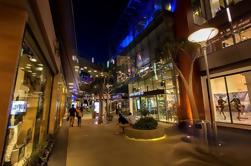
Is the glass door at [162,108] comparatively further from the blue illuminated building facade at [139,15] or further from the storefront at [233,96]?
the blue illuminated building facade at [139,15]

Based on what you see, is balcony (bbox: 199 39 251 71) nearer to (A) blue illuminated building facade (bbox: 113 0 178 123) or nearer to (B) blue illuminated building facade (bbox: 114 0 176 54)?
(A) blue illuminated building facade (bbox: 113 0 178 123)

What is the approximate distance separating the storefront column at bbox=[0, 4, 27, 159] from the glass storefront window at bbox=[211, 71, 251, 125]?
10665 mm

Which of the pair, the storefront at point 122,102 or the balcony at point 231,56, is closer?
the balcony at point 231,56

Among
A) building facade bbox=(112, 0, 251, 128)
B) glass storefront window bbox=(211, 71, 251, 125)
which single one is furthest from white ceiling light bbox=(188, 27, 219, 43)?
glass storefront window bbox=(211, 71, 251, 125)

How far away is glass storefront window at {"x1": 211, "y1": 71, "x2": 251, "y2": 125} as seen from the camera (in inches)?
336

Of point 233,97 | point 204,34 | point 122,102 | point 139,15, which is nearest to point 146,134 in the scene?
point 204,34

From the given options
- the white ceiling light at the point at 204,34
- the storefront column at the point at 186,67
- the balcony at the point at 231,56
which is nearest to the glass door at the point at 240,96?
the balcony at the point at 231,56

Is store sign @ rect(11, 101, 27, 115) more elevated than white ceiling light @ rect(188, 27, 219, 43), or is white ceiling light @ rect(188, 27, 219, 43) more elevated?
white ceiling light @ rect(188, 27, 219, 43)

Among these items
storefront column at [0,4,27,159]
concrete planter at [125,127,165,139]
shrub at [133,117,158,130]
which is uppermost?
storefront column at [0,4,27,159]

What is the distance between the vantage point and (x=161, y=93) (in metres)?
13.0

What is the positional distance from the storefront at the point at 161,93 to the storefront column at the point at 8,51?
36.5ft

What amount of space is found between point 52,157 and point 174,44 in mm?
8070

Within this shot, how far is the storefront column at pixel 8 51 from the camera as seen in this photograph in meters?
1.95

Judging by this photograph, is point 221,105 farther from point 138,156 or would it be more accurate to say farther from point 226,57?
point 138,156
